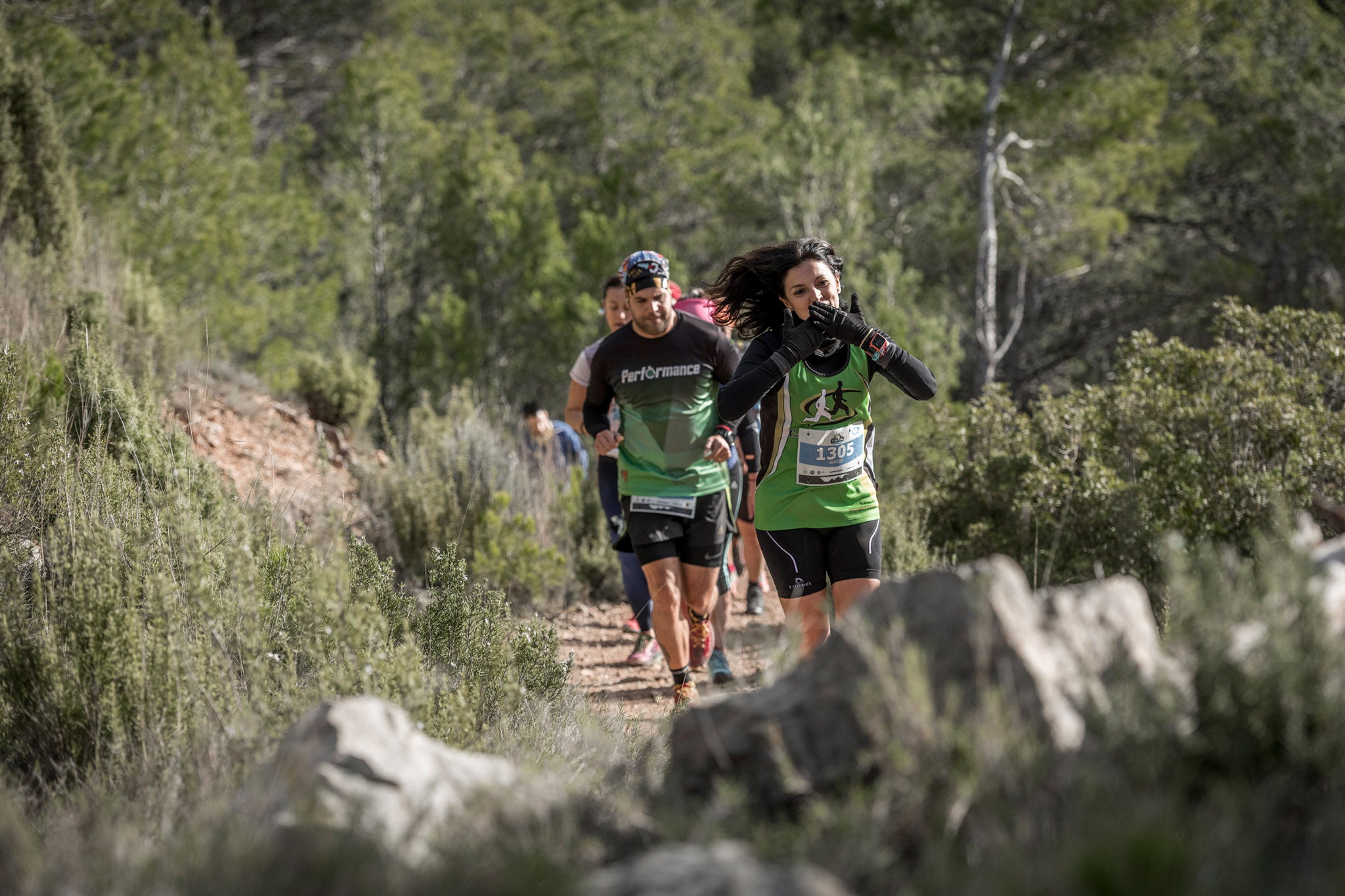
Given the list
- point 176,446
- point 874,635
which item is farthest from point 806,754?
point 176,446

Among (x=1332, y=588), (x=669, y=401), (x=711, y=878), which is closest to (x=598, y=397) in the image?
(x=669, y=401)

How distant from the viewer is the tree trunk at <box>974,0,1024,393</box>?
49.8 feet

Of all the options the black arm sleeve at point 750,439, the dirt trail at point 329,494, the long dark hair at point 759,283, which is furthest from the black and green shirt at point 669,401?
the dirt trail at point 329,494

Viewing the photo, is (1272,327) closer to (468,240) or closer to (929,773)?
(929,773)

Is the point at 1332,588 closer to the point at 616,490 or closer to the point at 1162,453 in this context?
the point at 616,490

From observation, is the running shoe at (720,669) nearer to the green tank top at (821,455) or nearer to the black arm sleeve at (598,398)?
the black arm sleeve at (598,398)

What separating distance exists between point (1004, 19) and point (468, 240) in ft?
28.8

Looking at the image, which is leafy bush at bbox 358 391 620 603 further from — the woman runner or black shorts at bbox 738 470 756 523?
the woman runner

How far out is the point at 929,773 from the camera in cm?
185

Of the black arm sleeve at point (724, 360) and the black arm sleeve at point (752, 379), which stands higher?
the black arm sleeve at point (724, 360)

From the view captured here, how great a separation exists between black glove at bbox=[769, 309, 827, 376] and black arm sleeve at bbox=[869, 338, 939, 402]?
0.24 metres

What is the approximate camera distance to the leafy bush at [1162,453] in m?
5.96

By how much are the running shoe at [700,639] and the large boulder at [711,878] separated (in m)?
3.14

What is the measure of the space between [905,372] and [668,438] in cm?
117
